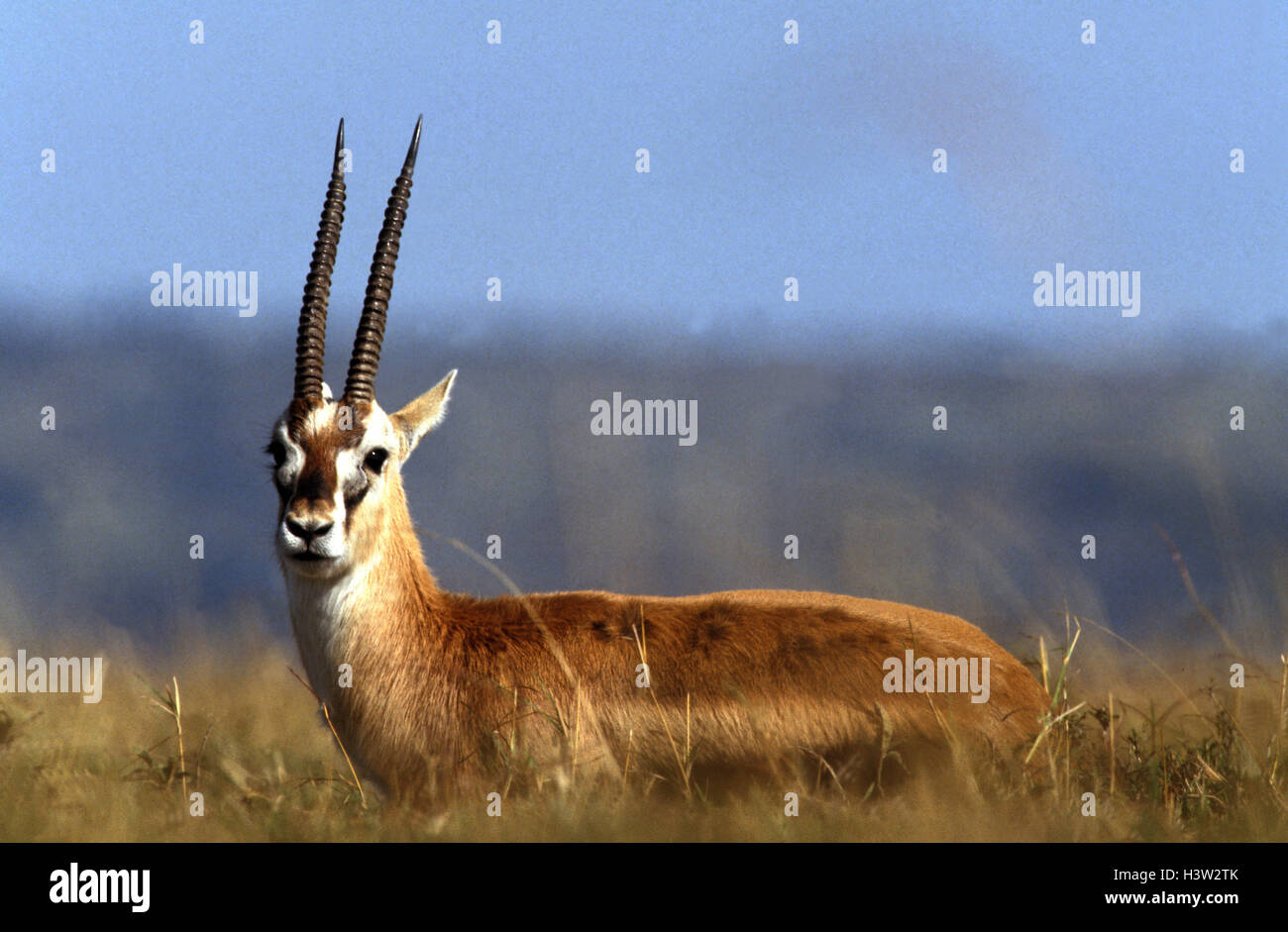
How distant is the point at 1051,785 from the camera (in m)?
6.81

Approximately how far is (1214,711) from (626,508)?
988 centimetres

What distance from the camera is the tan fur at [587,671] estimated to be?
7.25 m

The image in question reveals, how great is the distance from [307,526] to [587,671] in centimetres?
189

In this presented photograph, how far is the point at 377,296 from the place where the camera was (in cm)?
864

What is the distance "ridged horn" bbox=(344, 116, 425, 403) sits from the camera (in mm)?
8320

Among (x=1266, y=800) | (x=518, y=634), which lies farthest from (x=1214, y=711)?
(x=518, y=634)

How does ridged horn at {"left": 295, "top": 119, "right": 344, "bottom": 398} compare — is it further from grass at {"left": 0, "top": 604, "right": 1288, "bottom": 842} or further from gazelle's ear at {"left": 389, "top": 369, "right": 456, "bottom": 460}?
grass at {"left": 0, "top": 604, "right": 1288, "bottom": 842}

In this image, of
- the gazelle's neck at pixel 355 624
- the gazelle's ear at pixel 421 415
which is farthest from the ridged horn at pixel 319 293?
the gazelle's neck at pixel 355 624

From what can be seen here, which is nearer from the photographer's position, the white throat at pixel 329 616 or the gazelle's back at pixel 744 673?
the gazelle's back at pixel 744 673

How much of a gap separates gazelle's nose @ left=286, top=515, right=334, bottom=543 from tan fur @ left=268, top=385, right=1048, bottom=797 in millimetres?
68

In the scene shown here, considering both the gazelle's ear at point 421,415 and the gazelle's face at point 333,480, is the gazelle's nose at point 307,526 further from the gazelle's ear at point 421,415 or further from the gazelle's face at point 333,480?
the gazelle's ear at point 421,415

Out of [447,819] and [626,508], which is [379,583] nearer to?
[447,819]

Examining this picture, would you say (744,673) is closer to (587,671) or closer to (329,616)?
(587,671)

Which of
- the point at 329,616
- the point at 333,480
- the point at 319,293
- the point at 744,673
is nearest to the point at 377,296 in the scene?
the point at 319,293
